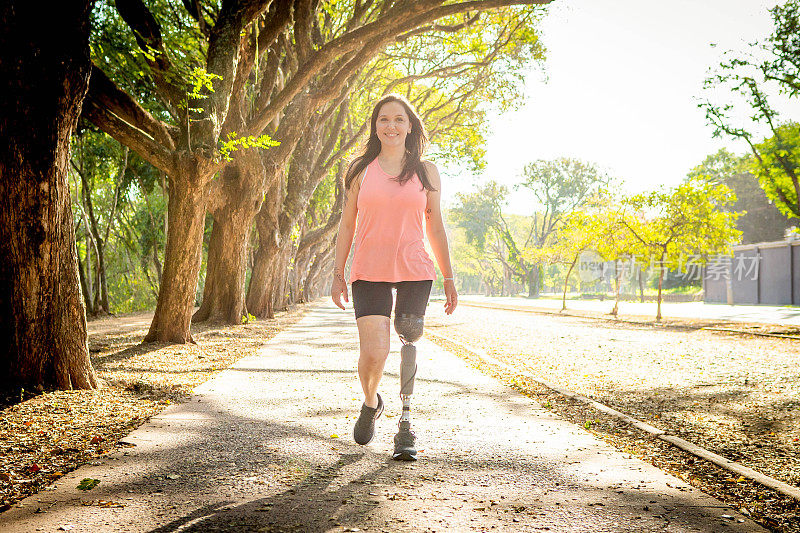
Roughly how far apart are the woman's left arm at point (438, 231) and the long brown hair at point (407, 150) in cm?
5

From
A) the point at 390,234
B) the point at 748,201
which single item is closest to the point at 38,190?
the point at 390,234

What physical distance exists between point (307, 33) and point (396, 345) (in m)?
5.97

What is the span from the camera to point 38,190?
518 cm

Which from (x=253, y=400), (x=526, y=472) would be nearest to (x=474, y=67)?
(x=253, y=400)

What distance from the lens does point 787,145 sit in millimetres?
18547

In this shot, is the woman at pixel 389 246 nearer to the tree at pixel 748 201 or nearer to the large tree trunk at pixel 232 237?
the large tree trunk at pixel 232 237

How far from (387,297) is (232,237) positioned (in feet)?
35.8

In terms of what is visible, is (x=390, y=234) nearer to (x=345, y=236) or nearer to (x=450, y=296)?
(x=345, y=236)

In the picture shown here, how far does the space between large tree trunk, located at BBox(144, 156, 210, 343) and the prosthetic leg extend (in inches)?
260

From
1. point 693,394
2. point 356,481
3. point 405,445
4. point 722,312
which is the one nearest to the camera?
point 356,481

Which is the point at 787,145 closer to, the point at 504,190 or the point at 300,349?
the point at 300,349

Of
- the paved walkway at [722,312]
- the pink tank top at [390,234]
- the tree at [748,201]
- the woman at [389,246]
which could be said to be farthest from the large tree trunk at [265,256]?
the tree at [748,201]

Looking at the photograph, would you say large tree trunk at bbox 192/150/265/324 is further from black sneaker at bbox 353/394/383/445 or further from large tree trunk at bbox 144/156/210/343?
black sneaker at bbox 353/394/383/445

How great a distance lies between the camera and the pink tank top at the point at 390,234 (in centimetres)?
364
